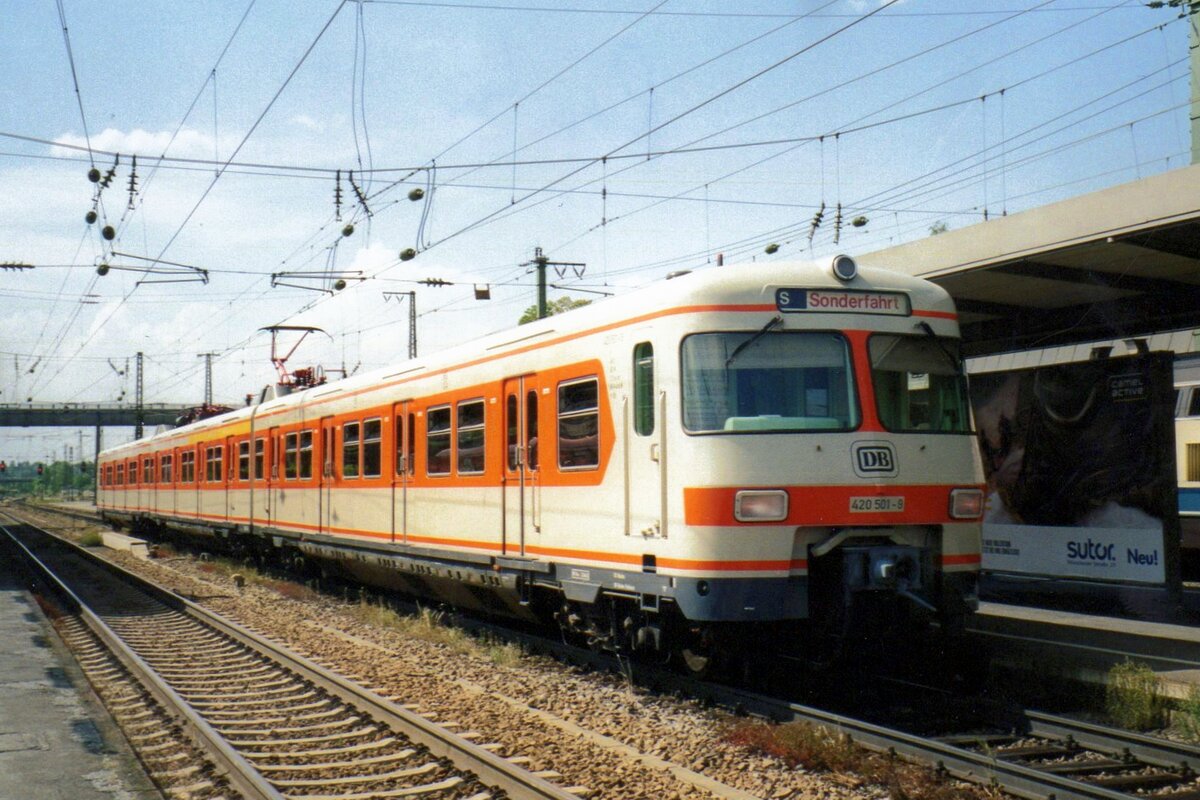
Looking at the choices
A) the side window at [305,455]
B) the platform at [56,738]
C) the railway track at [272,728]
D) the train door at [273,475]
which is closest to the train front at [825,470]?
the railway track at [272,728]

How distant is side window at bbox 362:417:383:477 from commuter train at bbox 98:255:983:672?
3921 mm

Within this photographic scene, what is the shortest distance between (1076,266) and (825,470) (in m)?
4.91

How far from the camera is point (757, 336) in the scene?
8.96m

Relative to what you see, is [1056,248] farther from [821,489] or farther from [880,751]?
[880,751]

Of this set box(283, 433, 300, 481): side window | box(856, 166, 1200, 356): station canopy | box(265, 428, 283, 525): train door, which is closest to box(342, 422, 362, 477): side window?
box(283, 433, 300, 481): side window

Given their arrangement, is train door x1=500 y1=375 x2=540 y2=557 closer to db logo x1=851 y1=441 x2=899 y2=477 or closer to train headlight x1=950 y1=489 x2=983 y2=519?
db logo x1=851 y1=441 x2=899 y2=477

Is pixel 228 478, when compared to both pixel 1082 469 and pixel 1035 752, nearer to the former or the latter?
pixel 1082 469

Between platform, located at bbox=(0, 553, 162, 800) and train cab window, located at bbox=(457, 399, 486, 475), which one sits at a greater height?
train cab window, located at bbox=(457, 399, 486, 475)

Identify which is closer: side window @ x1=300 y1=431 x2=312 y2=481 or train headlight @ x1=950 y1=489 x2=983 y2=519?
train headlight @ x1=950 y1=489 x2=983 y2=519

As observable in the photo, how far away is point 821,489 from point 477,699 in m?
3.30

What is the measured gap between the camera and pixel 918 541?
923 centimetres

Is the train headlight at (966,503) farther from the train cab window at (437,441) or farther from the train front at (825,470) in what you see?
the train cab window at (437,441)

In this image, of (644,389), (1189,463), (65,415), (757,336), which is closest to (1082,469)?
(757,336)

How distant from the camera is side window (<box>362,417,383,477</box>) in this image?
15414 mm
